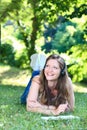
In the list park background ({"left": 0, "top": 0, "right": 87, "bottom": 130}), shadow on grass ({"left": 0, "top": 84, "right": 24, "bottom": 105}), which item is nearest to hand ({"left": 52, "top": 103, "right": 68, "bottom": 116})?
park background ({"left": 0, "top": 0, "right": 87, "bottom": 130})

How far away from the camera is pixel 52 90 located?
5695 millimetres

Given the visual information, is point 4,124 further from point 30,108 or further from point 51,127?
point 30,108

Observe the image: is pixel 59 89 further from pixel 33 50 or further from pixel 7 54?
pixel 7 54

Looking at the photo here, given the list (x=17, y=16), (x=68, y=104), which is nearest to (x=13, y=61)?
(x=17, y=16)

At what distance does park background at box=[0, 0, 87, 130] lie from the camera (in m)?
4.96

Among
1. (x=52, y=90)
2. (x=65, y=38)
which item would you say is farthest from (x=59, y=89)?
(x=65, y=38)

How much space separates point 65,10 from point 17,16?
6612 millimetres

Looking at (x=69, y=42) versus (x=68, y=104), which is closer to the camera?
(x=68, y=104)

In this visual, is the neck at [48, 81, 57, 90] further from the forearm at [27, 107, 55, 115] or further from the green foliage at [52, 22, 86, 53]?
the green foliage at [52, 22, 86, 53]

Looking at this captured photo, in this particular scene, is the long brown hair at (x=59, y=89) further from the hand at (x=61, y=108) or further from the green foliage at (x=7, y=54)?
the green foliage at (x=7, y=54)

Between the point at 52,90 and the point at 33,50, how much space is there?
20.1 meters

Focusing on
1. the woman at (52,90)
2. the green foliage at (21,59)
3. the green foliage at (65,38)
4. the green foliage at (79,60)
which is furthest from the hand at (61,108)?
the green foliage at (65,38)

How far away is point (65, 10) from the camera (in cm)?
1441

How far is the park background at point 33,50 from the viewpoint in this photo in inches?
195
